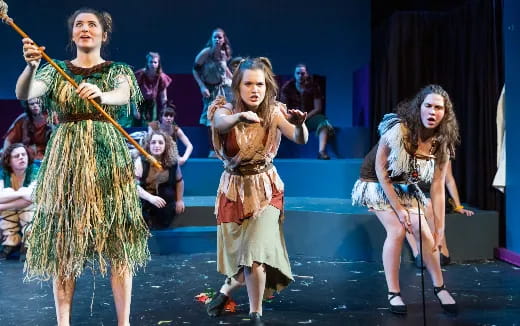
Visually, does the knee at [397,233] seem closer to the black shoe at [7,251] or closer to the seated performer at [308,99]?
the black shoe at [7,251]

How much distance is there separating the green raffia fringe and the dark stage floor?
0.81 metres

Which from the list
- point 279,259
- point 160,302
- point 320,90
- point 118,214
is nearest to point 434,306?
point 279,259

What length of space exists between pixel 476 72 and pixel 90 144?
404 centimetres

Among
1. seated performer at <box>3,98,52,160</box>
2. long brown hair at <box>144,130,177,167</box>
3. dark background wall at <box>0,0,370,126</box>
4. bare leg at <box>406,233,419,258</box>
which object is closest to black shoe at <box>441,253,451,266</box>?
bare leg at <box>406,233,419,258</box>

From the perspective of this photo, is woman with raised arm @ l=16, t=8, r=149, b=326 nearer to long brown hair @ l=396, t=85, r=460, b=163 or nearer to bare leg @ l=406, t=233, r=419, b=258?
long brown hair @ l=396, t=85, r=460, b=163

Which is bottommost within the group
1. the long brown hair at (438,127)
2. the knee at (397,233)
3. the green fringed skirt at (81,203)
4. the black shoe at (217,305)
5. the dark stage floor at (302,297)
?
the dark stage floor at (302,297)

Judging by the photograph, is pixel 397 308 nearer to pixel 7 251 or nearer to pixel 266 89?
pixel 266 89

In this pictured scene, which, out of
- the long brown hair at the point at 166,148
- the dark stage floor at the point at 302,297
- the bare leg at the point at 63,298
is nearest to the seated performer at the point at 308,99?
the long brown hair at the point at 166,148

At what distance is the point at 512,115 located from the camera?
5.59 meters

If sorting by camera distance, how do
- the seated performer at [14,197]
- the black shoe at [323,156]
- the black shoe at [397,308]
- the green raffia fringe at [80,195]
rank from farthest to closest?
the black shoe at [323,156]
the seated performer at [14,197]
the black shoe at [397,308]
the green raffia fringe at [80,195]

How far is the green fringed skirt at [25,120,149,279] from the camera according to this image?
314 centimetres

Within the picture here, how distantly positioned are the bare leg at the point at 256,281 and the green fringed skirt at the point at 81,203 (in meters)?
0.70

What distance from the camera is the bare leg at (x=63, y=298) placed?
3.18m

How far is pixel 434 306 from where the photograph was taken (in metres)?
4.28
